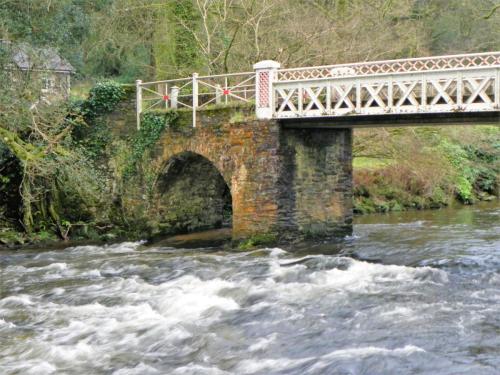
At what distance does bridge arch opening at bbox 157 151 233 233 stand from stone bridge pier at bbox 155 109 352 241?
3.17 feet

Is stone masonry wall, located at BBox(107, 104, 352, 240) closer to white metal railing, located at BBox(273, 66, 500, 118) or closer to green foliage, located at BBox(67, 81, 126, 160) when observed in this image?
white metal railing, located at BBox(273, 66, 500, 118)

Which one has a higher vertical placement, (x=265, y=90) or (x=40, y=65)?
(x=40, y=65)

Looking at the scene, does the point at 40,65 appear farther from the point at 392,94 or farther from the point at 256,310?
the point at 256,310

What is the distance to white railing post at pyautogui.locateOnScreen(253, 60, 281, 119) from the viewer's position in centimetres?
1659

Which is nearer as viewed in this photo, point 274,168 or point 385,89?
point 385,89

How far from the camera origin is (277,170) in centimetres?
1670

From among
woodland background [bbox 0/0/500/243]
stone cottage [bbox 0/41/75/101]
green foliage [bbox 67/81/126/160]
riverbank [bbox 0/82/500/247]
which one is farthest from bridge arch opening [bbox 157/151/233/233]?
stone cottage [bbox 0/41/75/101]

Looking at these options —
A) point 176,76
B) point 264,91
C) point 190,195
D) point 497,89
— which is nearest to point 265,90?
point 264,91

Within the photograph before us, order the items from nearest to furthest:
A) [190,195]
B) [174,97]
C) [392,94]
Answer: [392,94] → [174,97] → [190,195]

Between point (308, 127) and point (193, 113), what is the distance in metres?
3.18

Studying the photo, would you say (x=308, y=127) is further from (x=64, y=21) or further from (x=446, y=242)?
(x=64, y=21)

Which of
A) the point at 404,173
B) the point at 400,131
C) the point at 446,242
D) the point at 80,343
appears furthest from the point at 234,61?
the point at 80,343

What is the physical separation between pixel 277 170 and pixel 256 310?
238 inches

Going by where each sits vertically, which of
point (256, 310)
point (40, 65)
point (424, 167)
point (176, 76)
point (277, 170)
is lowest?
point (256, 310)
